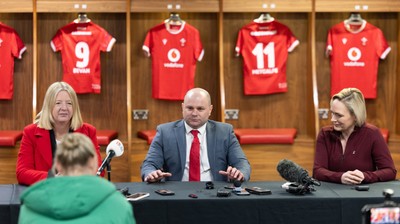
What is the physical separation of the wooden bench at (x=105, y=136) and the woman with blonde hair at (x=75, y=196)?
4.18 metres

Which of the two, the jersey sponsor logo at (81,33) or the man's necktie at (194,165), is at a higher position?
the jersey sponsor logo at (81,33)

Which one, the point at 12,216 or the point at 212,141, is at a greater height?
the point at 212,141

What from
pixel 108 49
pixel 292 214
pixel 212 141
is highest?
pixel 108 49

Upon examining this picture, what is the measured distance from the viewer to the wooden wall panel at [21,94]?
7.68 metres

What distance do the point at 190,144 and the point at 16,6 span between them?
3.43 meters

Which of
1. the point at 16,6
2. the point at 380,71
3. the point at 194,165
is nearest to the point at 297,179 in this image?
the point at 194,165

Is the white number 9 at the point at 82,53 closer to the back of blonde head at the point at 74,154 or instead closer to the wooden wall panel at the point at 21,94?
the wooden wall panel at the point at 21,94

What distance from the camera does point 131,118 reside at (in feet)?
25.3

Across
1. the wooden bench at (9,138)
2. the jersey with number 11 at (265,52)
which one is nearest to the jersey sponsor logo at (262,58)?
the jersey with number 11 at (265,52)

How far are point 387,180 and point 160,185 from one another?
137 cm

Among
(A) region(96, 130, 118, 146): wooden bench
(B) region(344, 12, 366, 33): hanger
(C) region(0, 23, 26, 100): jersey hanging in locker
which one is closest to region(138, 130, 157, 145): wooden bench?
(A) region(96, 130, 118, 146): wooden bench

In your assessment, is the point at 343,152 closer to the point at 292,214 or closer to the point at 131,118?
the point at 292,214

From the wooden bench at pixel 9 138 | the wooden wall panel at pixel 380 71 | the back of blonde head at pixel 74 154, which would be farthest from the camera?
the wooden wall panel at pixel 380 71

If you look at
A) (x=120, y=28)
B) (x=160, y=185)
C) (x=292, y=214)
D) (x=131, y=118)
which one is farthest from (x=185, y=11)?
(x=292, y=214)
